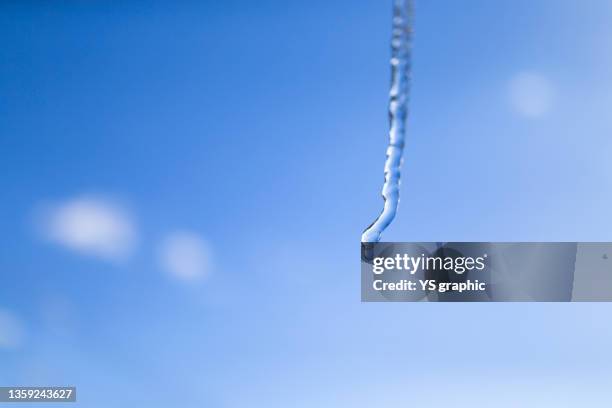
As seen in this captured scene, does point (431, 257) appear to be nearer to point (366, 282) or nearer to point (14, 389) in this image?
point (366, 282)

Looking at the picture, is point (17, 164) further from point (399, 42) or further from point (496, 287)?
point (496, 287)

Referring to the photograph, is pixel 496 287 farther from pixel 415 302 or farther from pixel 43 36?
pixel 43 36

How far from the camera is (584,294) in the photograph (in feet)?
6.05

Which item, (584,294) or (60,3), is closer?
(584,294)

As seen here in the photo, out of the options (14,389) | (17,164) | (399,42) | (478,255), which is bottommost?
(14,389)

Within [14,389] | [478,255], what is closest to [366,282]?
[478,255]

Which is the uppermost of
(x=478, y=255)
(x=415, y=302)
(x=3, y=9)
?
(x=3, y=9)

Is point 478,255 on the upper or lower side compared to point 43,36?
lower

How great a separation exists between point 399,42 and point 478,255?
62cm

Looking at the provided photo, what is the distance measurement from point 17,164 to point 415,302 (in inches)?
46.7

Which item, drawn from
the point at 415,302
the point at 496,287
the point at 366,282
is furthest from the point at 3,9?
the point at 496,287

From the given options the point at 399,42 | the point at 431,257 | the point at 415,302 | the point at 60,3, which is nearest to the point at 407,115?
the point at 399,42

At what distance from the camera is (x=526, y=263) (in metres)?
1.86

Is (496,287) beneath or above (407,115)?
beneath
